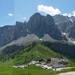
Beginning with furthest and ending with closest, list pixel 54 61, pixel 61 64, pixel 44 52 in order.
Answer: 1. pixel 44 52
2. pixel 54 61
3. pixel 61 64

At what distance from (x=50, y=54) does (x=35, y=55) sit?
69.0ft

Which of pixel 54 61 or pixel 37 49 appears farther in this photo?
pixel 37 49

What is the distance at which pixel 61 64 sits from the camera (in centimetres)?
10100

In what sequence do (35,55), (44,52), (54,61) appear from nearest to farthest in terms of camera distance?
(54,61), (35,55), (44,52)

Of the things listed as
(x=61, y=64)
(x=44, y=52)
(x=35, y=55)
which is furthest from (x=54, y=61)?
(x=44, y=52)

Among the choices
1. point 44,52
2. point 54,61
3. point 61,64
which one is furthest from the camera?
point 44,52

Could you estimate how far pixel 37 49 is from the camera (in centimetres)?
18312

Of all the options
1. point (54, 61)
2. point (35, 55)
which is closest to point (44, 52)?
point (35, 55)

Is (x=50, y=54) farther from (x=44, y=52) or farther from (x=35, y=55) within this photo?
(x=35, y=55)

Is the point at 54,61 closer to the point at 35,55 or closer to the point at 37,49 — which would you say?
the point at 35,55

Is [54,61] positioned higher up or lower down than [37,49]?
lower down

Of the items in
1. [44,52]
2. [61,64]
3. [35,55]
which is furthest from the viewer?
[44,52]

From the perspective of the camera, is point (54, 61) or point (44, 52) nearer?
point (54, 61)

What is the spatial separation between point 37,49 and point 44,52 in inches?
254
